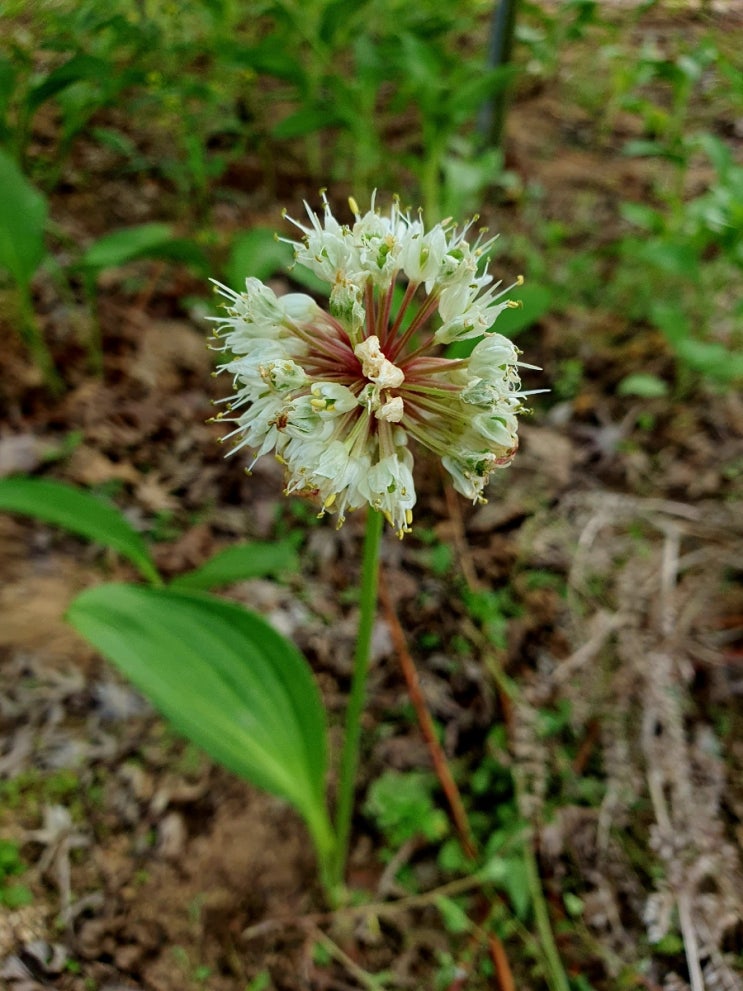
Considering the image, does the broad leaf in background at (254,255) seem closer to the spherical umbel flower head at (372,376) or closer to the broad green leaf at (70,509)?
the broad green leaf at (70,509)

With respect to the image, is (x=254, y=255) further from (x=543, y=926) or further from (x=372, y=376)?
(x=543, y=926)

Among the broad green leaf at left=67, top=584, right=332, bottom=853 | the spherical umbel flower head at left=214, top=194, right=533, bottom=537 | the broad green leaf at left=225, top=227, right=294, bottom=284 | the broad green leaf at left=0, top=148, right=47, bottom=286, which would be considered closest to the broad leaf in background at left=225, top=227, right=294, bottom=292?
the broad green leaf at left=225, top=227, right=294, bottom=284

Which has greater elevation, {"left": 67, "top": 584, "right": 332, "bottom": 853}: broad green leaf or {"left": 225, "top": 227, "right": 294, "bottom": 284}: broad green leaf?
{"left": 225, "top": 227, "right": 294, "bottom": 284}: broad green leaf

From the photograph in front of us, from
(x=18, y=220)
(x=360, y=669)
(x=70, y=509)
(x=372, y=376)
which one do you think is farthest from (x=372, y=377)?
(x=18, y=220)

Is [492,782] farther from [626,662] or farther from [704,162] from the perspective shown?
[704,162]

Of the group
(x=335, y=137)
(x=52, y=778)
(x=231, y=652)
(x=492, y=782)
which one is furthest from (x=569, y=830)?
(x=335, y=137)

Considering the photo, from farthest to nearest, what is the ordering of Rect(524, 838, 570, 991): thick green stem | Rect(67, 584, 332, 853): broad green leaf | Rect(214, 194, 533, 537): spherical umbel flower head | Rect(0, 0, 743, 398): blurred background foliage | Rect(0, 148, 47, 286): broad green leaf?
Rect(0, 0, 743, 398): blurred background foliage
Rect(0, 148, 47, 286): broad green leaf
Rect(524, 838, 570, 991): thick green stem
Rect(67, 584, 332, 853): broad green leaf
Rect(214, 194, 533, 537): spherical umbel flower head

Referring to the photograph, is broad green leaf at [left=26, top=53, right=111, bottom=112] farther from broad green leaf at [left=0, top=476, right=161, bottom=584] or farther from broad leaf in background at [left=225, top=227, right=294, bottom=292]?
broad green leaf at [left=0, top=476, right=161, bottom=584]
